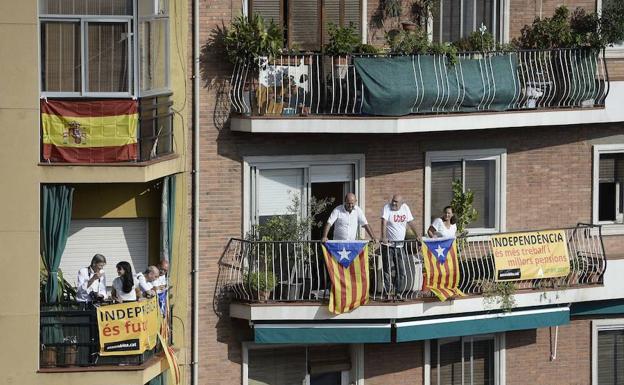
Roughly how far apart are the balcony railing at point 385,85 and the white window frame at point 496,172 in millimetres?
1233

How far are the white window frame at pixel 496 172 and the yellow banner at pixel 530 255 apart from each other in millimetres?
1083

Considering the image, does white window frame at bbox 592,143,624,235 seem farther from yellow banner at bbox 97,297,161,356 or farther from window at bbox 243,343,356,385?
yellow banner at bbox 97,297,161,356

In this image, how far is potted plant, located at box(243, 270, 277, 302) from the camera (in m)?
34.4

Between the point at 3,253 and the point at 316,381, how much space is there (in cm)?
696

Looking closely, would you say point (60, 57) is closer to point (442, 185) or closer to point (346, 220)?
point (346, 220)

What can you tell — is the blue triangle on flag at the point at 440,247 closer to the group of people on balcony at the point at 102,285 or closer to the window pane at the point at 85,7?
the group of people on balcony at the point at 102,285

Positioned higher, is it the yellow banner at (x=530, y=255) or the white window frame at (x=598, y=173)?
the white window frame at (x=598, y=173)

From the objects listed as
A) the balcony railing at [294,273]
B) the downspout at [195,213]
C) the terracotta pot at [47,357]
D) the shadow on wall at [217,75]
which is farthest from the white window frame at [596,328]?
the terracotta pot at [47,357]

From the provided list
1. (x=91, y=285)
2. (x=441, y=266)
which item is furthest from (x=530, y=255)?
(x=91, y=285)

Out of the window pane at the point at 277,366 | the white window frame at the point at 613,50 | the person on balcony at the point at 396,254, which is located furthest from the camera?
the white window frame at the point at 613,50

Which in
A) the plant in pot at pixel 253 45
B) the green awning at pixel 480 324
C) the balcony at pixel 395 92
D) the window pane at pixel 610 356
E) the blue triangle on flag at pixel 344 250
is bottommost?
the window pane at pixel 610 356

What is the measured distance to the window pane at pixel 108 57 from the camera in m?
32.2

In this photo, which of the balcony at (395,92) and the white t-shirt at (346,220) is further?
the white t-shirt at (346,220)

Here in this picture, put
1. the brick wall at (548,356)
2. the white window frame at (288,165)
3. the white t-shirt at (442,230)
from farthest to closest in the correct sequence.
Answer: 1. the brick wall at (548,356)
2. the white t-shirt at (442,230)
3. the white window frame at (288,165)
